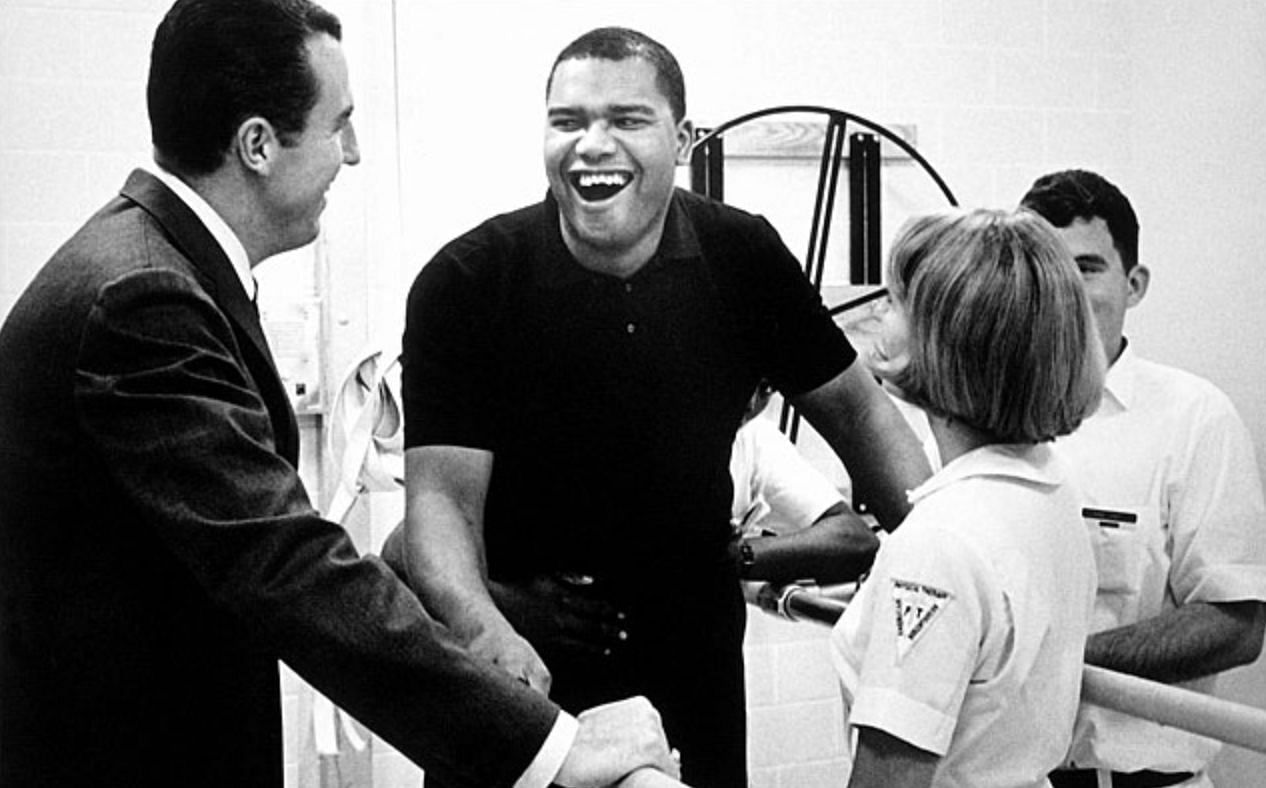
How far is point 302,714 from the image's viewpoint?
3.27m

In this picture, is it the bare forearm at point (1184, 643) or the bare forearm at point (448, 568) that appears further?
the bare forearm at point (1184, 643)

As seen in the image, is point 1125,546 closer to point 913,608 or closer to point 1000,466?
point 1000,466

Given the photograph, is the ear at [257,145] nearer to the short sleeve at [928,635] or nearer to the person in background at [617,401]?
the person in background at [617,401]

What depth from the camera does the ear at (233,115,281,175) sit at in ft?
5.38

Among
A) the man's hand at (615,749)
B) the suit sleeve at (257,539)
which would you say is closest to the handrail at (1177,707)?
the man's hand at (615,749)

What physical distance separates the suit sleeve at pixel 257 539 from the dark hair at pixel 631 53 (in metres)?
0.99

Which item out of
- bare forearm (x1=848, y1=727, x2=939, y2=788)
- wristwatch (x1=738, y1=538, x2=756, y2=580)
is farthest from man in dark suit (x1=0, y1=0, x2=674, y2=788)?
wristwatch (x1=738, y1=538, x2=756, y2=580)

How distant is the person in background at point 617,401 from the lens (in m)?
2.17

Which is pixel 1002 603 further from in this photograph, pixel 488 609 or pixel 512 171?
pixel 512 171

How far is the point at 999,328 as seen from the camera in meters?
1.53

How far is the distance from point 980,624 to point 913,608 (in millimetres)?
71

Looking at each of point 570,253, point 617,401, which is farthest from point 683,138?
point 617,401

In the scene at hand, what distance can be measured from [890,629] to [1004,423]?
26 cm

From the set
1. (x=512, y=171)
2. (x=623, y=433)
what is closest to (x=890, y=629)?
(x=623, y=433)
